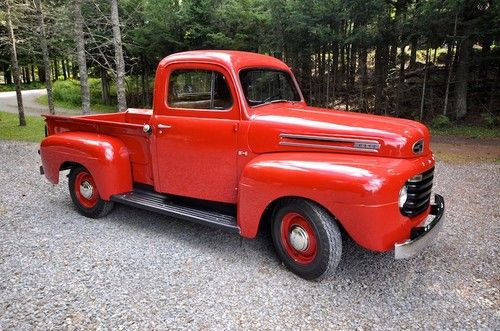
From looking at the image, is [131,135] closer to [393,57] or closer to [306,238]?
[306,238]

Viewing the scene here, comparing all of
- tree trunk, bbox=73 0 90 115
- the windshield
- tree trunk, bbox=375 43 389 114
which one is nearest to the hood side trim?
the windshield

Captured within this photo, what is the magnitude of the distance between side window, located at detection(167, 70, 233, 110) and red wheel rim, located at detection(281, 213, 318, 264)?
1.37 meters

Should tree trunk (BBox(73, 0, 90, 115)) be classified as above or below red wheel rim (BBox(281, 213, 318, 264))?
above

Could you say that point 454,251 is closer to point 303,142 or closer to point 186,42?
point 303,142

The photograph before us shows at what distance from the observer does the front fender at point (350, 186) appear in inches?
122

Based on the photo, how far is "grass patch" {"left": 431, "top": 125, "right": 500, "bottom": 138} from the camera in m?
11.1

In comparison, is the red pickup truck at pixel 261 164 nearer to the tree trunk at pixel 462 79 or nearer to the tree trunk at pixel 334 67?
the tree trunk at pixel 462 79

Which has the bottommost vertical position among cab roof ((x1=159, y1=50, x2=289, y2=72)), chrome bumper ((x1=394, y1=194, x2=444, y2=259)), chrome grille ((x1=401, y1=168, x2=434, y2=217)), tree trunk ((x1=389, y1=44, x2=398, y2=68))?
chrome bumper ((x1=394, y1=194, x2=444, y2=259))

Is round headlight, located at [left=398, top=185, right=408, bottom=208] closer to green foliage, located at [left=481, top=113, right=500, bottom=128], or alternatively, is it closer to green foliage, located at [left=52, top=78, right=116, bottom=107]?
green foliage, located at [left=481, top=113, right=500, bottom=128]

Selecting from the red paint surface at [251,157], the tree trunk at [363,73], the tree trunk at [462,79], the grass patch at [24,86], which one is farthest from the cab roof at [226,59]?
the grass patch at [24,86]

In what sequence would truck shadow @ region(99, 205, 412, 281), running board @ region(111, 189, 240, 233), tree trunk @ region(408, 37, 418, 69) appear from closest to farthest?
truck shadow @ region(99, 205, 412, 281) < running board @ region(111, 189, 240, 233) < tree trunk @ region(408, 37, 418, 69)

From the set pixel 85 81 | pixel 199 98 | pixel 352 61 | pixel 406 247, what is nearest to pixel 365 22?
pixel 352 61

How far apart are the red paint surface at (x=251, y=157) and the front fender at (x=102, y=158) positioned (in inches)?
0.5

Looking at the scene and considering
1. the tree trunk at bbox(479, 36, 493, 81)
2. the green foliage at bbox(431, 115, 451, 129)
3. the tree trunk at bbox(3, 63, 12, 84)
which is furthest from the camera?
the tree trunk at bbox(3, 63, 12, 84)
